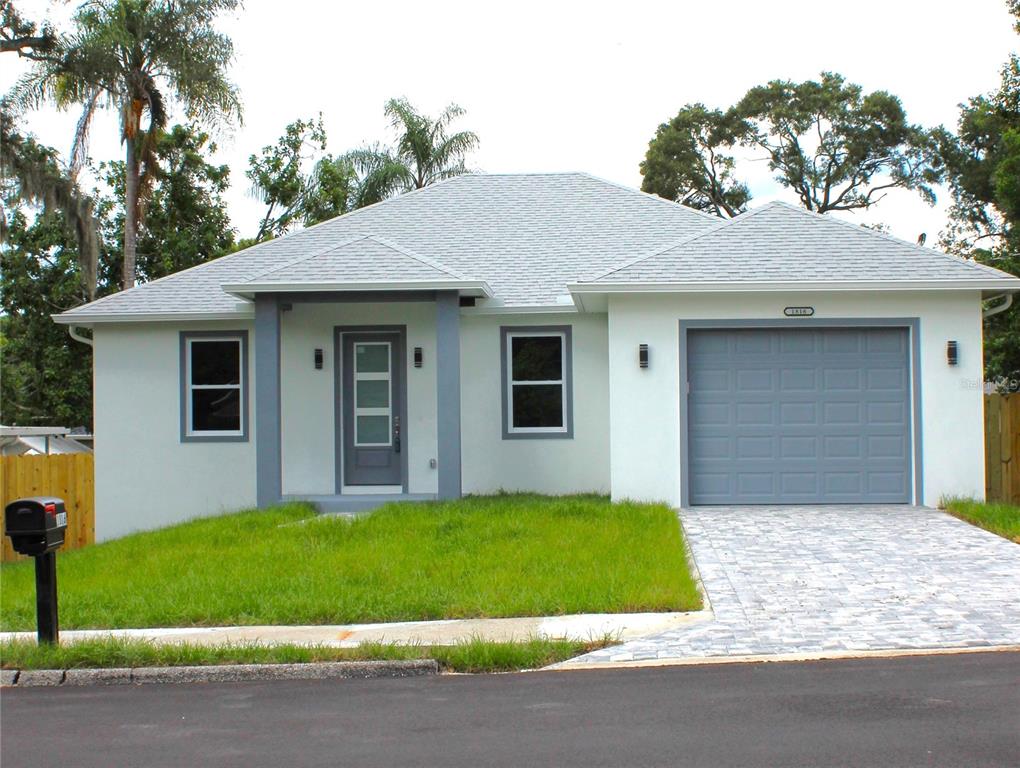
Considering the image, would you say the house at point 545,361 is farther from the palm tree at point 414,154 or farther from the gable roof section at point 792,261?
the palm tree at point 414,154

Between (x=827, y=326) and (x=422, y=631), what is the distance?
27.3 ft

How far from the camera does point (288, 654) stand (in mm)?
7891

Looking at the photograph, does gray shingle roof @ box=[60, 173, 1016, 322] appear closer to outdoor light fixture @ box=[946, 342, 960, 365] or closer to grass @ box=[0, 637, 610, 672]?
outdoor light fixture @ box=[946, 342, 960, 365]

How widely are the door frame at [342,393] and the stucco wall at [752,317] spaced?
3794 mm

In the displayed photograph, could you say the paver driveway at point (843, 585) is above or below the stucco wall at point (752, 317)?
below

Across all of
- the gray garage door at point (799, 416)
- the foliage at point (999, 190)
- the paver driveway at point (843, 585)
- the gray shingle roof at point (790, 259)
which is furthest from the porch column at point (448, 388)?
the foliage at point (999, 190)

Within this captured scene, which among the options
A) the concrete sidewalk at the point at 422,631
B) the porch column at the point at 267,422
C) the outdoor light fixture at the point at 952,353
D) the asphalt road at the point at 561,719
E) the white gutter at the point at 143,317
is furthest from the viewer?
the white gutter at the point at 143,317

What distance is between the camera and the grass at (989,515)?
1238cm

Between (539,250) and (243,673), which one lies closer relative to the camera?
(243,673)

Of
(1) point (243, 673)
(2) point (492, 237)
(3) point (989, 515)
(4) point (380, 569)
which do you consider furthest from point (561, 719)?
(2) point (492, 237)

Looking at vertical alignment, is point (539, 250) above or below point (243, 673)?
above

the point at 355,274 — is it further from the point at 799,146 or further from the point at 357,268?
the point at 799,146

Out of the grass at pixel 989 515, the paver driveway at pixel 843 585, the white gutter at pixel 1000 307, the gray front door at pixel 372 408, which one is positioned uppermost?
the white gutter at pixel 1000 307

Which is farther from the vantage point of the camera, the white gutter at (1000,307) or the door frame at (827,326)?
the white gutter at (1000,307)
